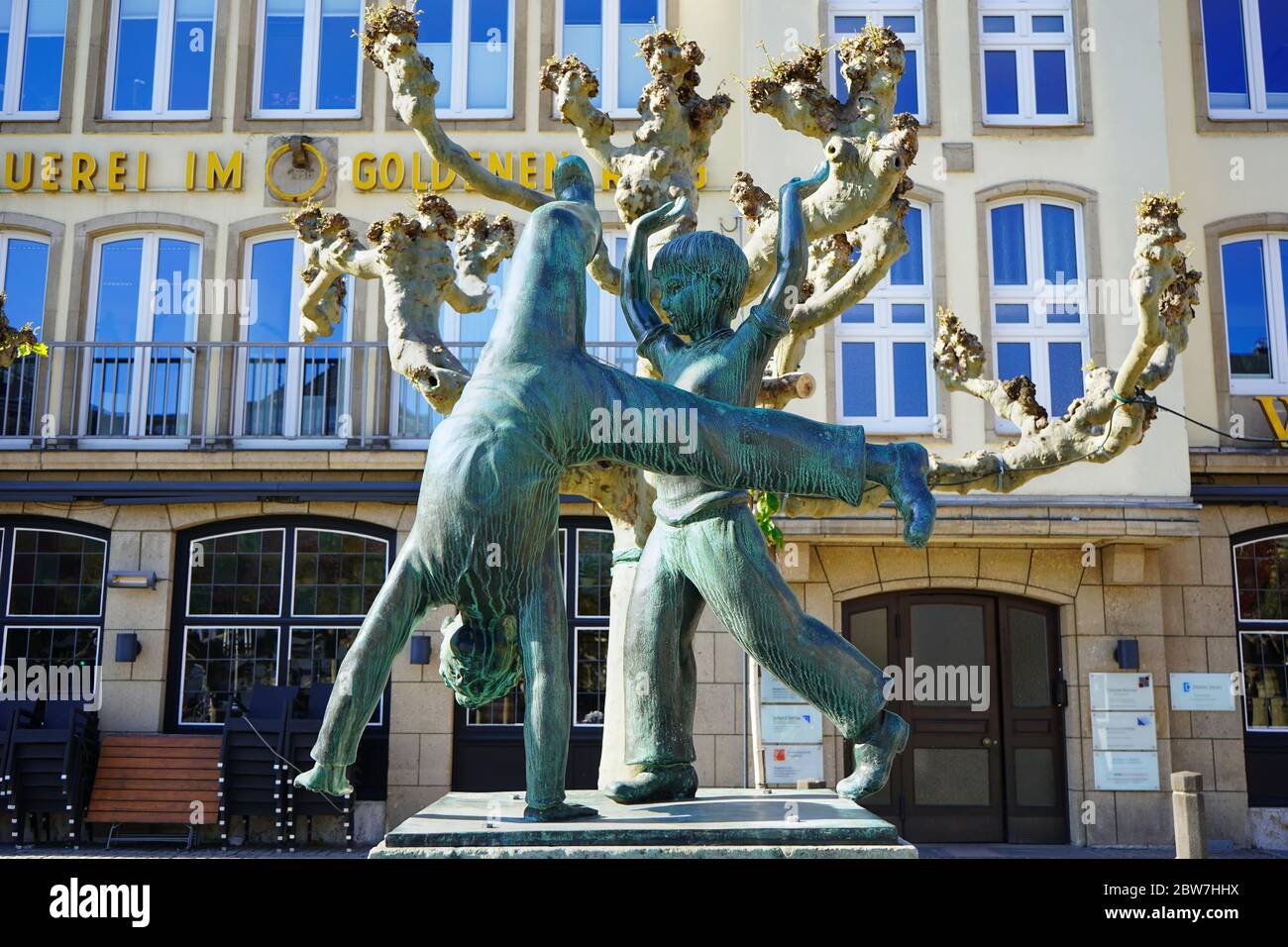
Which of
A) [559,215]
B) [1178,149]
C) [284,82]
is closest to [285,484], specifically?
[284,82]

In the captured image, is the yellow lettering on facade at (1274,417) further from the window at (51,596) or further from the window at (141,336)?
the window at (51,596)

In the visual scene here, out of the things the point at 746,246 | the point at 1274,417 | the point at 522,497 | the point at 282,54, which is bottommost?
the point at 522,497

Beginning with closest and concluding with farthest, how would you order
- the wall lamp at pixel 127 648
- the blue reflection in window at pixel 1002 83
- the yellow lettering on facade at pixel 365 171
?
the wall lamp at pixel 127 648 < the blue reflection in window at pixel 1002 83 < the yellow lettering on facade at pixel 365 171

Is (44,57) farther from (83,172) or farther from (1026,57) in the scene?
(1026,57)

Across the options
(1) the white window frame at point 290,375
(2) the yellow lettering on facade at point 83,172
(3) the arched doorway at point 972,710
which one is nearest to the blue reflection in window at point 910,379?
(3) the arched doorway at point 972,710

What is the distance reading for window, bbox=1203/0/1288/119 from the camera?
16266 mm

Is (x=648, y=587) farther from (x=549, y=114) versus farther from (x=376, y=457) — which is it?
(x=549, y=114)

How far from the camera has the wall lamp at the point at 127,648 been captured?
14.9 m

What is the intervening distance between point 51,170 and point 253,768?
25.9 ft

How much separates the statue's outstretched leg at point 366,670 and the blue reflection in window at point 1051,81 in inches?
572

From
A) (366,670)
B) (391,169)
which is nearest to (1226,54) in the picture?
(391,169)

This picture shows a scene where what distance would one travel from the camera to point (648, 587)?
374 cm

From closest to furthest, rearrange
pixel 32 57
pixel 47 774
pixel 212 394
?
pixel 47 774, pixel 212 394, pixel 32 57

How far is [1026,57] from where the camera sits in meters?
15.9
